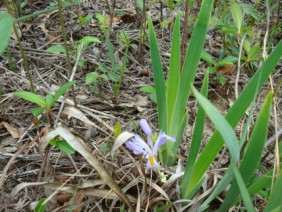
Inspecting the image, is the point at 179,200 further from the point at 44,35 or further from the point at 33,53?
the point at 44,35

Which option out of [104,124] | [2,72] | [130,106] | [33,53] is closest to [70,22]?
[33,53]

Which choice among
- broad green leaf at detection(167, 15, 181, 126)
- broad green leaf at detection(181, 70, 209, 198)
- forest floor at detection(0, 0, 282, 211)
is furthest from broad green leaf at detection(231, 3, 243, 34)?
broad green leaf at detection(181, 70, 209, 198)

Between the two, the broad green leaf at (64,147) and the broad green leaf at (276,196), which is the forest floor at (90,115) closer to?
the broad green leaf at (64,147)

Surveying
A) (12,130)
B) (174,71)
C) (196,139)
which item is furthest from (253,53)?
(12,130)

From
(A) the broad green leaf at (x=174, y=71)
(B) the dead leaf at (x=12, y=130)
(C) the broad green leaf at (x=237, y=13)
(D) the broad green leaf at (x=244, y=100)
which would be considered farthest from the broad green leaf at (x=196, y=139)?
(B) the dead leaf at (x=12, y=130)

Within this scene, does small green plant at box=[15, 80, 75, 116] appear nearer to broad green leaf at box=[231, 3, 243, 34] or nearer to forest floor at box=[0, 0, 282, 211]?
forest floor at box=[0, 0, 282, 211]

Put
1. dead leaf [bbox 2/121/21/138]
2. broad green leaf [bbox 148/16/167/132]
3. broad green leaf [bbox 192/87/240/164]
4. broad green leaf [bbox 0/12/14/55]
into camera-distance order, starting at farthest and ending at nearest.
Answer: dead leaf [bbox 2/121/21/138], broad green leaf [bbox 148/16/167/132], broad green leaf [bbox 192/87/240/164], broad green leaf [bbox 0/12/14/55]

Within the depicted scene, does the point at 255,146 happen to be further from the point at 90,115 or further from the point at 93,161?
the point at 90,115
